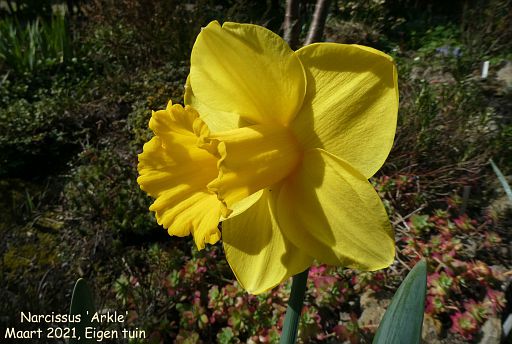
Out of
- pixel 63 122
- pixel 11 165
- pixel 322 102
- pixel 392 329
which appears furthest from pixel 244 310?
pixel 63 122

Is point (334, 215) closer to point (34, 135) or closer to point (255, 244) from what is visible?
point (255, 244)

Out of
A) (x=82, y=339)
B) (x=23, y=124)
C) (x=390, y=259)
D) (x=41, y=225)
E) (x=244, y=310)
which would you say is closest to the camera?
(x=390, y=259)

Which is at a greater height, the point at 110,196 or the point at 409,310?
the point at 409,310

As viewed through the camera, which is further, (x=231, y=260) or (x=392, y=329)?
(x=231, y=260)

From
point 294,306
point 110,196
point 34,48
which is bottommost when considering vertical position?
point 110,196

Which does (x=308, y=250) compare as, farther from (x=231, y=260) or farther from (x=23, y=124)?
(x=23, y=124)

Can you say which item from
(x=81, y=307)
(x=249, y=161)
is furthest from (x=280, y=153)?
(x=81, y=307)

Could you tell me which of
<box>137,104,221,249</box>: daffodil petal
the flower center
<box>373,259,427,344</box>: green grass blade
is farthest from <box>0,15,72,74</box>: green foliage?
<box>373,259,427,344</box>: green grass blade
